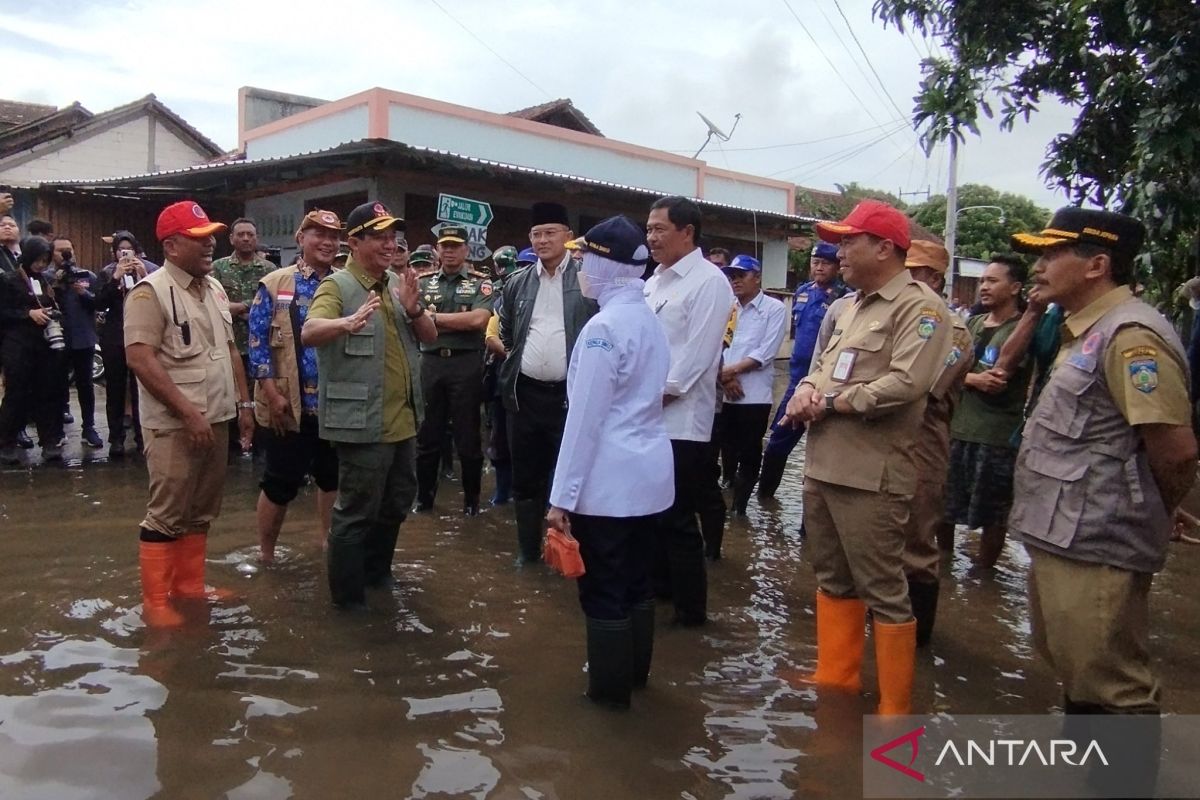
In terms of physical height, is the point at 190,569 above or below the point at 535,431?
below

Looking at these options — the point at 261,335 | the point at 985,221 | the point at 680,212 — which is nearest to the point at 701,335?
the point at 680,212

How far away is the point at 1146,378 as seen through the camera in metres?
2.61

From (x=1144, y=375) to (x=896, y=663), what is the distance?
132 centimetres

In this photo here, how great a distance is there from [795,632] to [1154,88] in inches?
188

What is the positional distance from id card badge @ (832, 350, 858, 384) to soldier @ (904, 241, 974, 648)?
25.9 inches

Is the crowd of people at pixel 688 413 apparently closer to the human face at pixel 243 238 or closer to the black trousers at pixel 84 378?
the human face at pixel 243 238

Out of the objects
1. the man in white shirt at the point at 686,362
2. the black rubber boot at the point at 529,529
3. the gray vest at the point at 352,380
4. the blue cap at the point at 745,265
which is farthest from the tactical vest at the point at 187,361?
the blue cap at the point at 745,265

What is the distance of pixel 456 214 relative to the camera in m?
8.72

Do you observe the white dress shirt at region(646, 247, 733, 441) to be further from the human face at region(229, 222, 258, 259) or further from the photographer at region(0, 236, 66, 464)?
the photographer at region(0, 236, 66, 464)

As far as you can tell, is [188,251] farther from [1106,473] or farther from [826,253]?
[826,253]

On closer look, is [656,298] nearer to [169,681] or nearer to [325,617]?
[325,617]

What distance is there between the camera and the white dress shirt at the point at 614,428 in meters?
3.21

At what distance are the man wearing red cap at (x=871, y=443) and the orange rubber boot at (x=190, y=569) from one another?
2.92 meters

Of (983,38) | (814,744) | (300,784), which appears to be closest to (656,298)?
(814,744)
